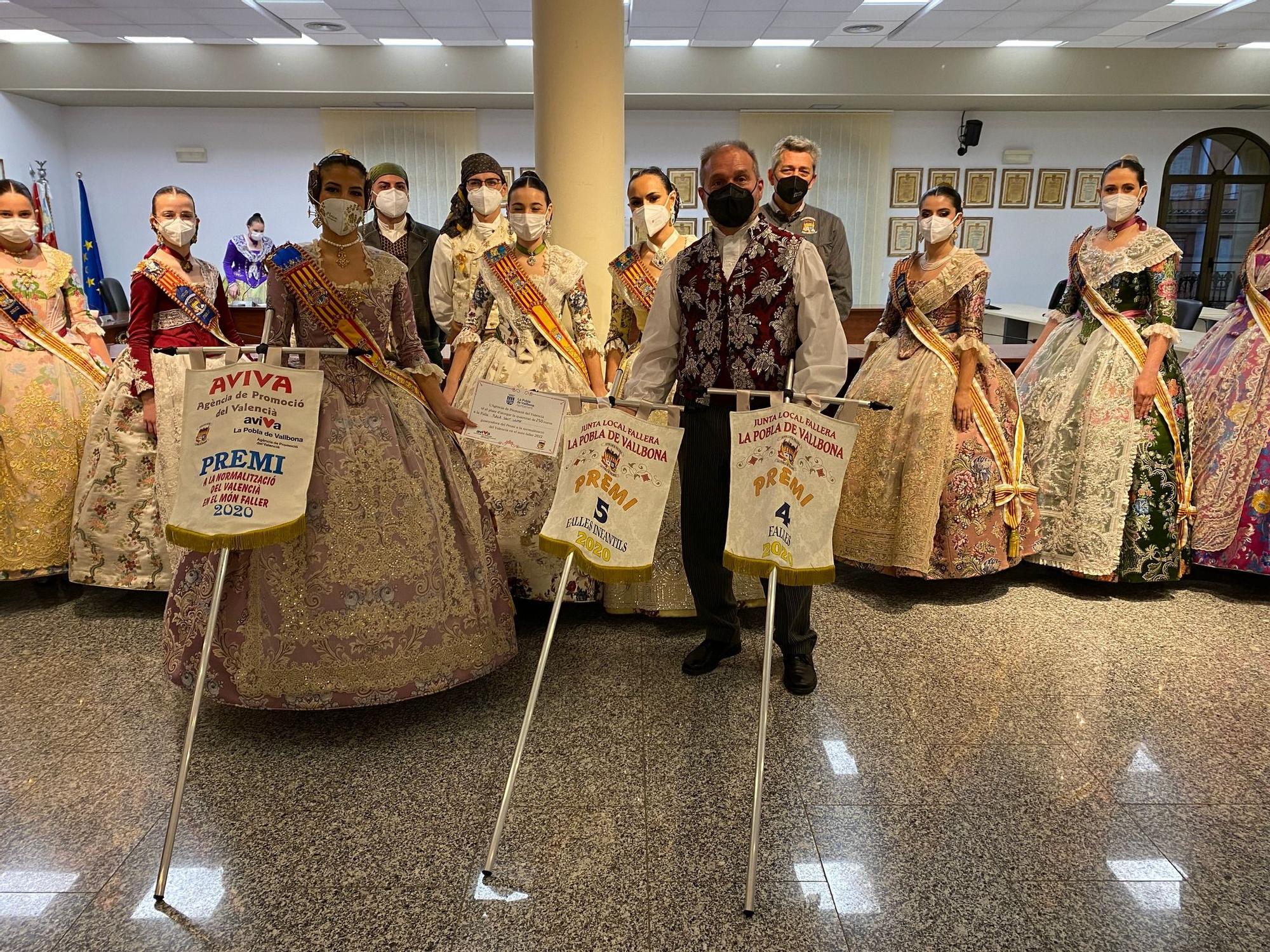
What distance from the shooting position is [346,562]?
7.14 ft

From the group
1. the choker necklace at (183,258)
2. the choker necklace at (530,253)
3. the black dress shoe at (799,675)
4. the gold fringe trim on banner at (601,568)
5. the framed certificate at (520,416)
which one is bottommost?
the black dress shoe at (799,675)

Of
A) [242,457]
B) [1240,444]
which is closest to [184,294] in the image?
[242,457]

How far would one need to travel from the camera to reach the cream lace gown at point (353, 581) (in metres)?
2.16

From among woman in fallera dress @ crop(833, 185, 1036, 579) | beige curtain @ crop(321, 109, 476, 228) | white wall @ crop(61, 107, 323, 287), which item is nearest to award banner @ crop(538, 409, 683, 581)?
woman in fallera dress @ crop(833, 185, 1036, 579)

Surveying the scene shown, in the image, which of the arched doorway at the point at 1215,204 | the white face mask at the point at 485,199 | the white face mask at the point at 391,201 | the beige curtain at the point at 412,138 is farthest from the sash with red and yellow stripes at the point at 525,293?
the arched doorway at the point at 1215,204

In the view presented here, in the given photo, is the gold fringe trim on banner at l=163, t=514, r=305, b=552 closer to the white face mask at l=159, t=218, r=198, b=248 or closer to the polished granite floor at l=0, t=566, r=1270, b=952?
the polished granite floor at l=0, t=566, r=1270, b=952

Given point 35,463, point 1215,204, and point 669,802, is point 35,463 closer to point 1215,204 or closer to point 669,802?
point 669,802

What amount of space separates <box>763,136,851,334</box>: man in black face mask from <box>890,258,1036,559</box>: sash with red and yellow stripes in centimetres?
30

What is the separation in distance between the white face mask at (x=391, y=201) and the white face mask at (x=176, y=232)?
0.83 meters

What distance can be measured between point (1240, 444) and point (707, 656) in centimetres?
225

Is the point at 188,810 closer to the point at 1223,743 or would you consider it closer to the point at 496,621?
the point at 496,621

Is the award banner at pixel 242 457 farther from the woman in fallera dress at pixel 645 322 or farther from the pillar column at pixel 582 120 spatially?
the pillar column at pixel 582 120

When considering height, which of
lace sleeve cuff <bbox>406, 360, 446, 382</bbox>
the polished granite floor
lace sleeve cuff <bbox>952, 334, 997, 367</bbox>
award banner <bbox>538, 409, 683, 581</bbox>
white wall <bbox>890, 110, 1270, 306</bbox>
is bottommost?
the polished granite floor

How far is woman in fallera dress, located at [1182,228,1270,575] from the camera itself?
10.7ft
